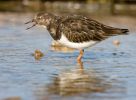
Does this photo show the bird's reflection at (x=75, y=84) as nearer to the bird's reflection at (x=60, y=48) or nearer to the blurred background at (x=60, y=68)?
the blurred background at (x=60, y=68)

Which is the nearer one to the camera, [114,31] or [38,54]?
[114,31]

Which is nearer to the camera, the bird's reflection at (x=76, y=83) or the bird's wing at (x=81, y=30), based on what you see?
the bird's reflection at (x=76, y=83)

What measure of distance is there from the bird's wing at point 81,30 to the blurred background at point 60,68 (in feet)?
1.94

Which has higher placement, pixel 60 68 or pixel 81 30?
pixel 81 30

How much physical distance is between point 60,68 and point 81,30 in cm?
153

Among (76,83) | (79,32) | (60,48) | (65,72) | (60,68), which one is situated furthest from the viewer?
(60,48)

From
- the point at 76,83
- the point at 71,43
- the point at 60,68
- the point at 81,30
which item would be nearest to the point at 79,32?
the point at 81,30

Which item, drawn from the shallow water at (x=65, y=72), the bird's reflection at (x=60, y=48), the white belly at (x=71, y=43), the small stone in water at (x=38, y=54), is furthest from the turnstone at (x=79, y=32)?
the bird's reflection at (x=60, y=48)

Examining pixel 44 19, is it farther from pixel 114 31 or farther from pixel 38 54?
pixel 114 31

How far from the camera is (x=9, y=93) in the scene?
31.2 ft

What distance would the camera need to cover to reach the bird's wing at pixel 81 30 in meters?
13.1

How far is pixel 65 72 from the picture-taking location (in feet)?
38.5

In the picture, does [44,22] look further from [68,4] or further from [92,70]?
[68,4]

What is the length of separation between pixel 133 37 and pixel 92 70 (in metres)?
5.83
